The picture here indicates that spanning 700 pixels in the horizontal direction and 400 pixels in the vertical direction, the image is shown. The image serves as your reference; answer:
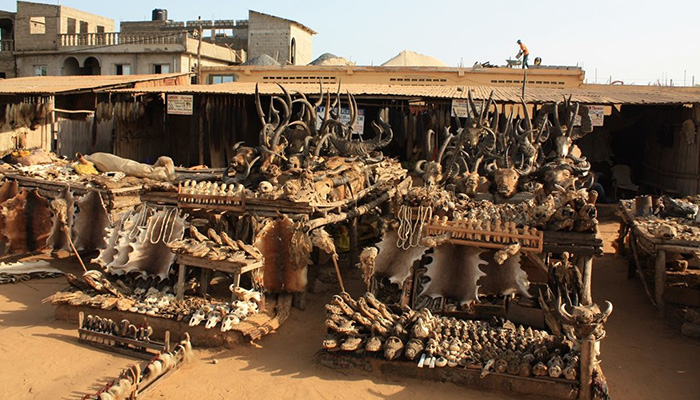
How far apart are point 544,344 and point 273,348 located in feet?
8.98

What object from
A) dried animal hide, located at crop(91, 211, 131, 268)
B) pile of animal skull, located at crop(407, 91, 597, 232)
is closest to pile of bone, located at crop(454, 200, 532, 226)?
pile of animal skull, located at crop(407, 91, 597, 232)

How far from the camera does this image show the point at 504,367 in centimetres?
541

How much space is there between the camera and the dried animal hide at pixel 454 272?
21.4 ft

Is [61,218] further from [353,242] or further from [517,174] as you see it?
[517,174]

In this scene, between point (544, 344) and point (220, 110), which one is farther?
point (220, 110)

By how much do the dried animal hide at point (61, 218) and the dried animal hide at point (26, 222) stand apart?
64cm

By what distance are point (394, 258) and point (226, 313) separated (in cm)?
195

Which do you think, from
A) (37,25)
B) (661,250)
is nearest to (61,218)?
(661,250)

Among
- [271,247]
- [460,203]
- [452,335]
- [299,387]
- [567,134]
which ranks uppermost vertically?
[567,134]

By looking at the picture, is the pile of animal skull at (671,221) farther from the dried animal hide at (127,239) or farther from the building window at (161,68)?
the building window at (161,68)

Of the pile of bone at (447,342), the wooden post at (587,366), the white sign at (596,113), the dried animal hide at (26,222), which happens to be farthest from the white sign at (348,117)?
the wooden post at (587,366)

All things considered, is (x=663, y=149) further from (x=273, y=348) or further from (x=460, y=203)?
(x=273, y=348)

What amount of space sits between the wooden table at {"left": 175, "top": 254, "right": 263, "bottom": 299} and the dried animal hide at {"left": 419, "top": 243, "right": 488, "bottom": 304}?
1.94 meters

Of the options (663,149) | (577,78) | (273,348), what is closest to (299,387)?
(273,348)
